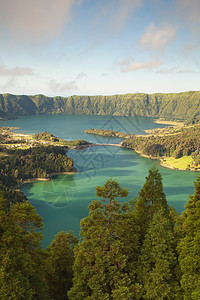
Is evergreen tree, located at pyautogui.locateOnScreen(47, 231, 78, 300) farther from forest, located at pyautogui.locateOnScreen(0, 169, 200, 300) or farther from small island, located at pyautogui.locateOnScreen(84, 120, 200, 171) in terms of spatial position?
small island, located at pyautogui.locateOnScreen(84, 120, 200, 171)

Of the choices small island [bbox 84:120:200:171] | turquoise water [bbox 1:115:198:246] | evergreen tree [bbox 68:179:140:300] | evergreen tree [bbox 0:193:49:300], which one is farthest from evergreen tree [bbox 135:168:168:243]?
small island [bbox 84:120:200:171]

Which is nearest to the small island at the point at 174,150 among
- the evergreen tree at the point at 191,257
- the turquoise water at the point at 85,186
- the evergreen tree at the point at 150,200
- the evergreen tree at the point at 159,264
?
the turquoise water at the point at 85,186

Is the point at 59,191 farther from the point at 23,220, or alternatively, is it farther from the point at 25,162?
the point at 23,220

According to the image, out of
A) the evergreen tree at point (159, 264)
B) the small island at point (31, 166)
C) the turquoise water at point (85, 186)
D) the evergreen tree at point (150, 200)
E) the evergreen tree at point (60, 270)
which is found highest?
the evergreen tree at point (150, 200)

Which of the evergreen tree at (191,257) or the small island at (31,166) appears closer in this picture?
the evergreen tree at (191,257)

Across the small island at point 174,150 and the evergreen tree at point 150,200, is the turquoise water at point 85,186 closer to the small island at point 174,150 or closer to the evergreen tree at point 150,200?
the small island at point 174,150

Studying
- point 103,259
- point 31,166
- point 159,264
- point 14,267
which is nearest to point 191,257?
point 159,264
